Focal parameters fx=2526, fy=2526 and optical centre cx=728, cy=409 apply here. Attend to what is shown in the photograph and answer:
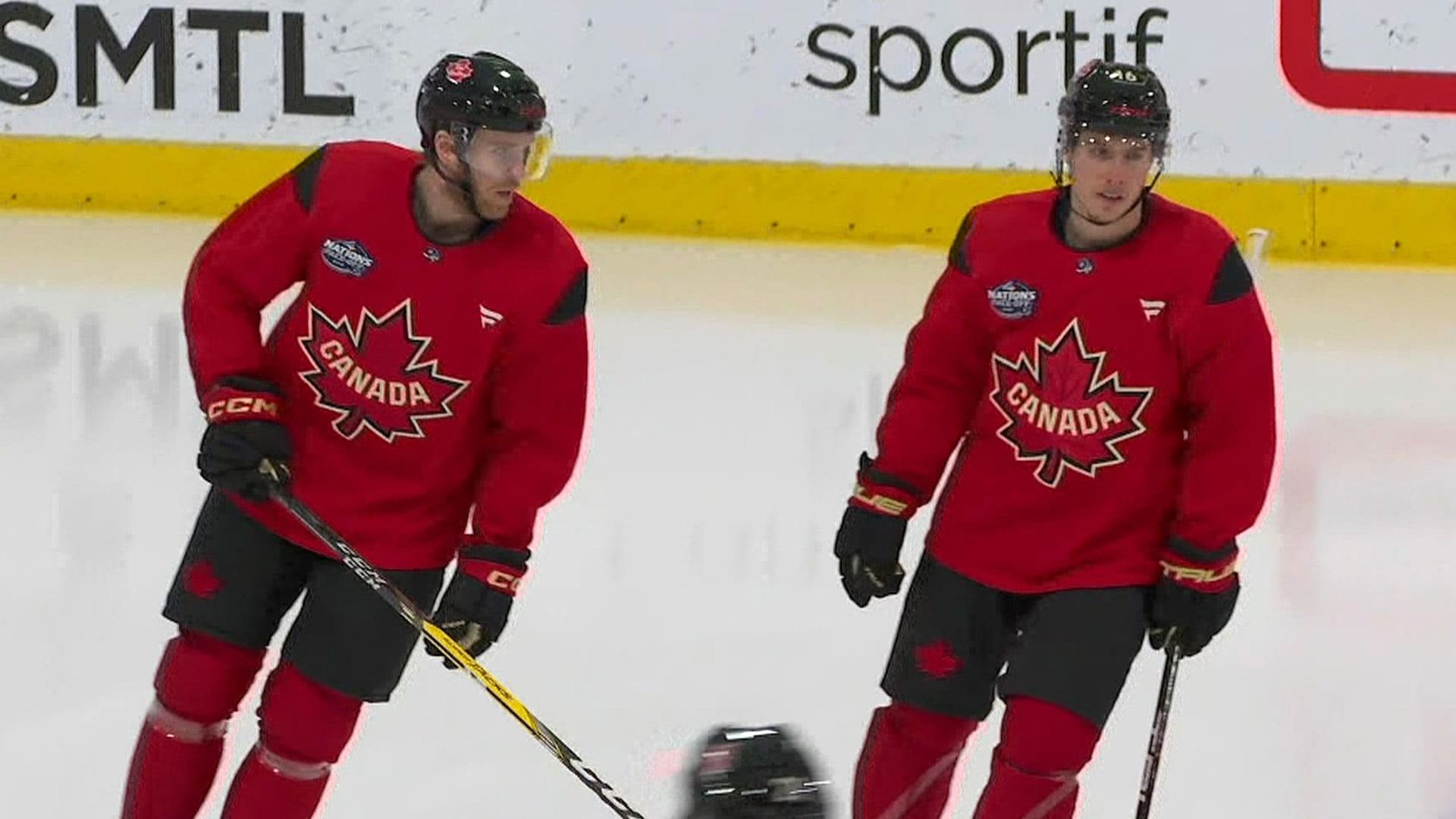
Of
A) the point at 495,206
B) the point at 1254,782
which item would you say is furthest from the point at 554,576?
the point at 495,206

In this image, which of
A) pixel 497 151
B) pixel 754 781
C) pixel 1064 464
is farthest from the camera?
pixel 1064 464

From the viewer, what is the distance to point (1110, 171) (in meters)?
2.61

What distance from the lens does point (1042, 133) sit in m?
7.12

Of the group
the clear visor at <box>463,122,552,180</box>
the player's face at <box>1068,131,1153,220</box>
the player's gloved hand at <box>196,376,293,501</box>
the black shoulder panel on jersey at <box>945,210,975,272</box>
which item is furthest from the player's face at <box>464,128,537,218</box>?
the player's face at <box>1068,131,1153,220</box>

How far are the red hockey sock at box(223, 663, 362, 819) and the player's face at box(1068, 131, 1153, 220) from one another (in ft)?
3.10

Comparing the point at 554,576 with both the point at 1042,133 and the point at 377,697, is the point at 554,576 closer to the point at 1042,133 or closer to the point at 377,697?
the point at 377,697

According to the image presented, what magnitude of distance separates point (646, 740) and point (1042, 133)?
4.05 metres

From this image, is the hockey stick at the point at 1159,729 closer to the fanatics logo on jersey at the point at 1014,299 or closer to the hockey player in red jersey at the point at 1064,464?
the hockey player in red jersey at the point at 1064,464

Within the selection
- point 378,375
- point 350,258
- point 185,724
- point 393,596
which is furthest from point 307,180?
point 185,724

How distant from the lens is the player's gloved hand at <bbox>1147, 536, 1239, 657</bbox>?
264cm

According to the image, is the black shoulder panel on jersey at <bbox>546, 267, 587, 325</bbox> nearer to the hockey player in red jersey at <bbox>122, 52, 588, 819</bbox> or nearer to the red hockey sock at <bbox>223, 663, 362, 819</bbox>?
the hockey player in red jersey at <bbox>122, 52, 588, 819</bbox>

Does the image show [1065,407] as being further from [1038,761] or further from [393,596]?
[393,596]

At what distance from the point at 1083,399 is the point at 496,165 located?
0.66 meters

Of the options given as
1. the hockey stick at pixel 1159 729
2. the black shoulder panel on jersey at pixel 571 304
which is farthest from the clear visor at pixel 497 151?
the hockey stick at pixel 1159 729
